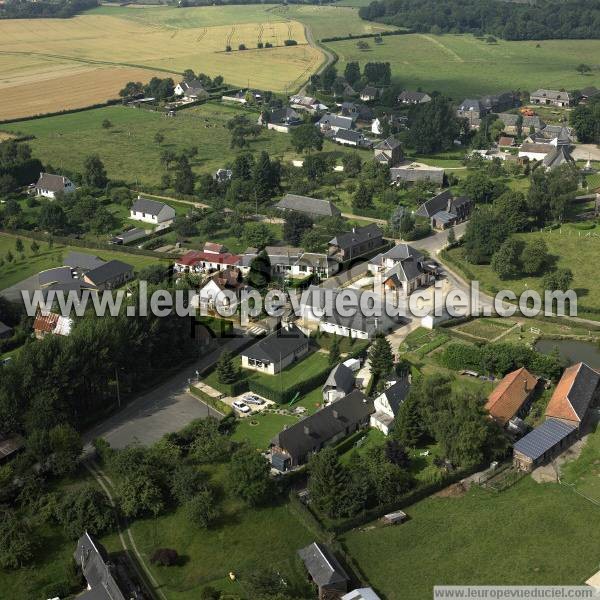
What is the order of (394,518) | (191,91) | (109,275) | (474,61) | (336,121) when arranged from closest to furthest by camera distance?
(394,518)
(109,275)
(336,121)
(191,91)
(474,61)

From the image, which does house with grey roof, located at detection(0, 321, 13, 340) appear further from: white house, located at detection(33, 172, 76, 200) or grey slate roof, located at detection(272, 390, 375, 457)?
white house, located at detection(33, 172, 76, 200)

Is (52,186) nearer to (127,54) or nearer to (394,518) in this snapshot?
(394,518)

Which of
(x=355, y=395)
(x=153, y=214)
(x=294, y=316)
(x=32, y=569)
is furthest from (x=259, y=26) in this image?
(x=32, y=569)

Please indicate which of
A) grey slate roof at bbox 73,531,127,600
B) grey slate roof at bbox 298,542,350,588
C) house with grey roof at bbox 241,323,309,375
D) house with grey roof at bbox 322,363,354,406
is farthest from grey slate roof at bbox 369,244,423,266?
grey slate roof at bbox 73,531,127,600

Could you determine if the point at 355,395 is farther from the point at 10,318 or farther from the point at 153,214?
the point at 153,214

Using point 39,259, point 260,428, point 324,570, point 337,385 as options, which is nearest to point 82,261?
point 39,259

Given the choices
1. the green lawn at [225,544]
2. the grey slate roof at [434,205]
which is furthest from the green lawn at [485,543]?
the grey slate roof at [434,205]
